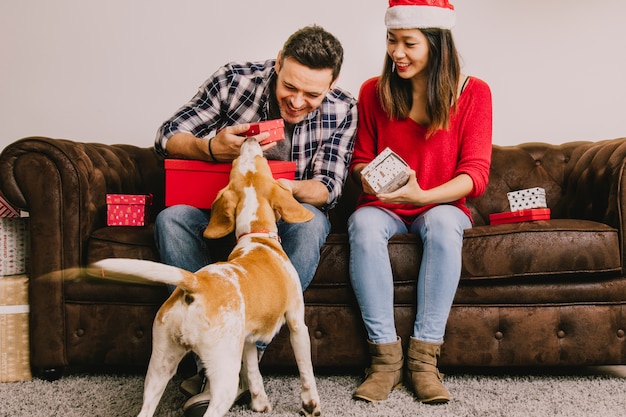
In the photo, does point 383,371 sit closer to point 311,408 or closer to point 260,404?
point 311,408

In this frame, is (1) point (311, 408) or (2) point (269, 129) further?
(2) point (269, 129)

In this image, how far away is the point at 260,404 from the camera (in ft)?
5.41

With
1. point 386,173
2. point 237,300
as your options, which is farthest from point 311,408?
point 386,173

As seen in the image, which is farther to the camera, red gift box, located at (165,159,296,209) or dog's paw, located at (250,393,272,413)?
red gift box, located at (165,159,296,209)

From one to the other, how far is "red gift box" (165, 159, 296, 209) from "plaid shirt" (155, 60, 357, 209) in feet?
0.63

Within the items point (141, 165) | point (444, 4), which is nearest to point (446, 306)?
Answer: point (444, 4)

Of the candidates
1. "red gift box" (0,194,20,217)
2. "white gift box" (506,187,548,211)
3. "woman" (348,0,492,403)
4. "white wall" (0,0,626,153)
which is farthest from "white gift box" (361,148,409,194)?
"red gift box" (0,194,20,217)

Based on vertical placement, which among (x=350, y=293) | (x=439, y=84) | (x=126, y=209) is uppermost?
(x=439, y=84)

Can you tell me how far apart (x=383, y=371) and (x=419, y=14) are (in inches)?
48.8

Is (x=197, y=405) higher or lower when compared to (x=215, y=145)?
lower

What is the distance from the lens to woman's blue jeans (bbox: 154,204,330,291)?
179 centimetres

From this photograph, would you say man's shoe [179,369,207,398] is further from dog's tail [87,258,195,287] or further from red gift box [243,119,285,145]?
red gift box [243,119,285,145]

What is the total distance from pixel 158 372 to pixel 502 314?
1.17 meters

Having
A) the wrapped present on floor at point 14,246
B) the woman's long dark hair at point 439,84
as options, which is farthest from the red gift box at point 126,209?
the woman's long dark hair at point 439,84
